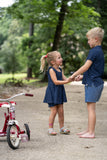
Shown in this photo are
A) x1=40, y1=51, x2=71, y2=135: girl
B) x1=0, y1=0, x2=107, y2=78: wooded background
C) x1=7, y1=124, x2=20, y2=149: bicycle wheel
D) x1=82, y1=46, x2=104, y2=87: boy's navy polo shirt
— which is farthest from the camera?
x1=0, y1=0, x2=107, y2=78: wooded background

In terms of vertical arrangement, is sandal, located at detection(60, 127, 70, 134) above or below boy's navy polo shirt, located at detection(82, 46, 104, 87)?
below

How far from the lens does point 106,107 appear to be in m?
8.40

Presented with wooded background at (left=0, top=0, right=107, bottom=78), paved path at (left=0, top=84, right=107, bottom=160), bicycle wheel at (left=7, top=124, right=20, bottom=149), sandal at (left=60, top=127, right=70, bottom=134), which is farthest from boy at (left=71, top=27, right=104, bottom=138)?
wooded background at (left=0, top=0, right=107, bottom=78)

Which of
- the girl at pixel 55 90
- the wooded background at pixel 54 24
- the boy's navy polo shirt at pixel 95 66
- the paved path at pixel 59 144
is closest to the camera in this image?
the paved path at pixel 59 144

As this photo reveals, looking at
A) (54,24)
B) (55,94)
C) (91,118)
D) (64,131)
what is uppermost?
(54,24)

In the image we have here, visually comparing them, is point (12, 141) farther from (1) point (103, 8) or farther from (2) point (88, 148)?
(1) point (103, 8)

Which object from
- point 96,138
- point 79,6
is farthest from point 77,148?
point 79,6

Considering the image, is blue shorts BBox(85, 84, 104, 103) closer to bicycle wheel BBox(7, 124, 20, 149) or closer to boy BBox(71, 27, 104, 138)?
boy BBox(71, 27, 104, 138)

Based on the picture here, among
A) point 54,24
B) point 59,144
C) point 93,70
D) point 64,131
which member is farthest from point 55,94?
point 54,24

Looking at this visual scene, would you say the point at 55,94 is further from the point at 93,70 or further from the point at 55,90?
the point at 93,70

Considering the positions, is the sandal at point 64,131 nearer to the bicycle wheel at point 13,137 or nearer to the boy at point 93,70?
the boy at point 93,70

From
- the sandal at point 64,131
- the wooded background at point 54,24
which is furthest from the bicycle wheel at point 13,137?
the wooded background at point 54,24

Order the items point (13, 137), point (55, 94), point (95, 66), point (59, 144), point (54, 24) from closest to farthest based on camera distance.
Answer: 1. point (13, 137)
2. point (59, 144)
3. point (95, 66)
4. point (55, 94)
5. point (54, 24)

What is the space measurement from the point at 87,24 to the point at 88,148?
14.5 meters
